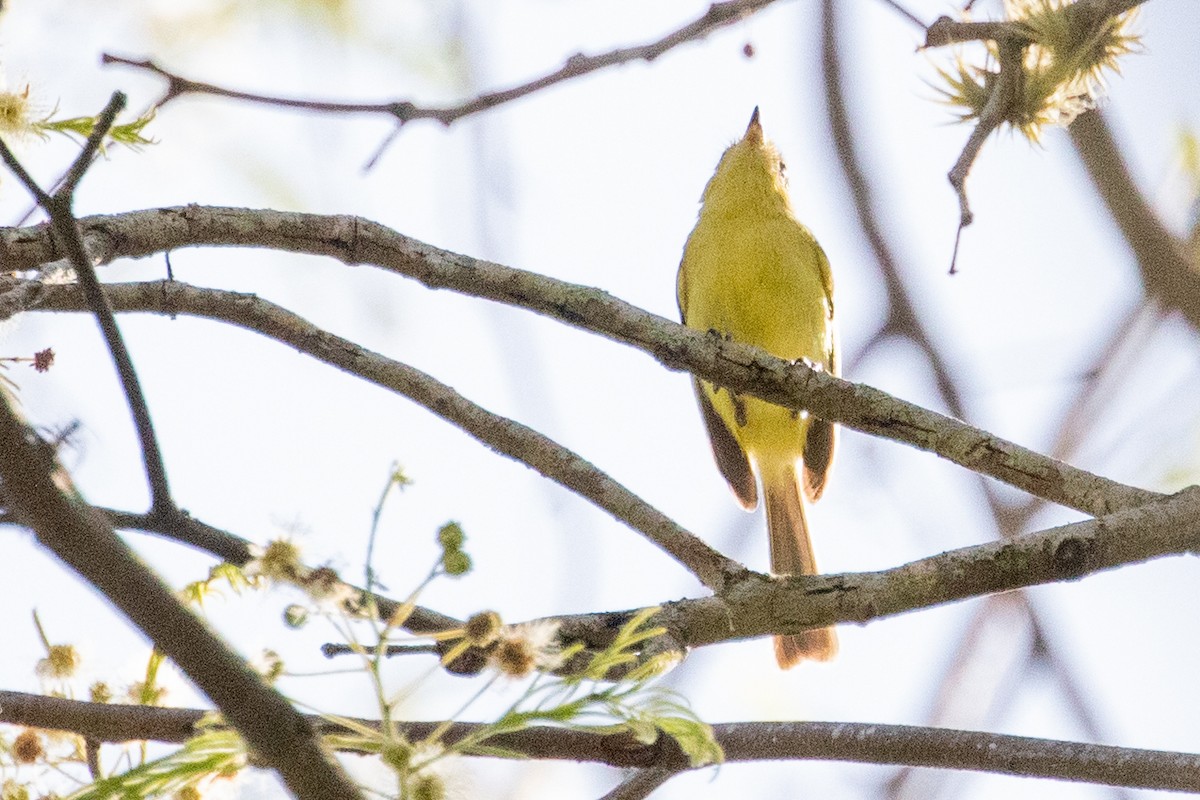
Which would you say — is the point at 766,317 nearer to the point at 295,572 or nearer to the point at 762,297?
the point at 762,297

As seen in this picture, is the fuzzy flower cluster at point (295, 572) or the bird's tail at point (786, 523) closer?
the fuzzy flower cluster at point (295, 572)

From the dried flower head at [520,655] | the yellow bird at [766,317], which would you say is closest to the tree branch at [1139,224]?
the yellow bird at [766,317]

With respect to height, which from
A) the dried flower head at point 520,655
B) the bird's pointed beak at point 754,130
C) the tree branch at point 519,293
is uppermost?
the bird's pointed beak at point 754,130

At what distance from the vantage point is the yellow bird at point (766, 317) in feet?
18.2

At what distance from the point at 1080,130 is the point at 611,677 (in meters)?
2.63

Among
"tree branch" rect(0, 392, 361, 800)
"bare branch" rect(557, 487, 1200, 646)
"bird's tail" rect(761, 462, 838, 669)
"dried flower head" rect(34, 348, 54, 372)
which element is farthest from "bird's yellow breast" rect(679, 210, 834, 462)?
"tree branch" rect(0, 392, 361, 800)

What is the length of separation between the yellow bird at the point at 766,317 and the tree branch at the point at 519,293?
2.48 meters

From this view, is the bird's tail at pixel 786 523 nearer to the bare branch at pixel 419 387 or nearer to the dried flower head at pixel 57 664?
the bare branch at pixel 419 387

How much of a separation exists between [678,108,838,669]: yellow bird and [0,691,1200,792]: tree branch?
9.11ft

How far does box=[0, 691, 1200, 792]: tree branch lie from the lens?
194 centimetres

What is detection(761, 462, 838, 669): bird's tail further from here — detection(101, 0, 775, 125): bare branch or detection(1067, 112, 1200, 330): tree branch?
detection(101, 0, 775, 125): bare branch

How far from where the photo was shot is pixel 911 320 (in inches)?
170

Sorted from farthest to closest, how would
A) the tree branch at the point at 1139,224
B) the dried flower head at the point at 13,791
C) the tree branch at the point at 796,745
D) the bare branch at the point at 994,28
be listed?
the tree branch at the point at 1139,224 < the bare branch at the point at 994,28 < the tree branch at the point at 796,745 < the dried flower head at the point at 13,791

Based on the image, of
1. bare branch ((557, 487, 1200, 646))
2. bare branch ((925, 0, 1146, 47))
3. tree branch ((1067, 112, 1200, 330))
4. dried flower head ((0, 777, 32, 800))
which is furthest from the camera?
tree branch ((1067, 112, 1200, 330))
